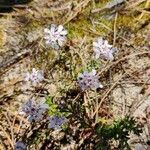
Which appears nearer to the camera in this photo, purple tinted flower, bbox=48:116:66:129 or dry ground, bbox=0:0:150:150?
purple tinted flower, bbox=48:116:66:129

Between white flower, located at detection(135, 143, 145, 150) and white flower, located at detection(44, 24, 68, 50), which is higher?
white flower, located at detection(44, 24, 68, 50)

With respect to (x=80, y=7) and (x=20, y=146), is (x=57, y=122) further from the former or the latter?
(x=80, y=7)

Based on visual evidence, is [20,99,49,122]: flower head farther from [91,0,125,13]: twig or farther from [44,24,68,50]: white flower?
[91,0,125,13]: twig

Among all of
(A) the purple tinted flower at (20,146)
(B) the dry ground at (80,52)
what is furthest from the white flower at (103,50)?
(A) the purple tinted flower at (20,146)

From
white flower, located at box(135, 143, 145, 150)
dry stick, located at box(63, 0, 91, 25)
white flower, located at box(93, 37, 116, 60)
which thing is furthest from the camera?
dry stick, located at box(63, 0, 91, 25)

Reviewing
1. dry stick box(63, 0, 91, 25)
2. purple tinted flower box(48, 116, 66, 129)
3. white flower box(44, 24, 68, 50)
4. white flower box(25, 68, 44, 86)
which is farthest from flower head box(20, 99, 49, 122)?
dry stick box(63, 0, 91, 25)

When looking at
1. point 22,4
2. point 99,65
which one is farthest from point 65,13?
point 99,65

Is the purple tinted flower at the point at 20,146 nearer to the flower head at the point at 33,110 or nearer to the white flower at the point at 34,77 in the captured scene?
the flower head at the point at 33,110

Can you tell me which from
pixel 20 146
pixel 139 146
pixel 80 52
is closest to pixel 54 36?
pixel 80 52

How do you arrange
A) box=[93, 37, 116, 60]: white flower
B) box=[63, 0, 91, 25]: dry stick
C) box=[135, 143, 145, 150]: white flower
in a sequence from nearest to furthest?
box=[135, 143, 145, 150]: white flower → box=[93, 37, 116, 60]: white flower → box=[63, 0, 91, 25]: dry stick
